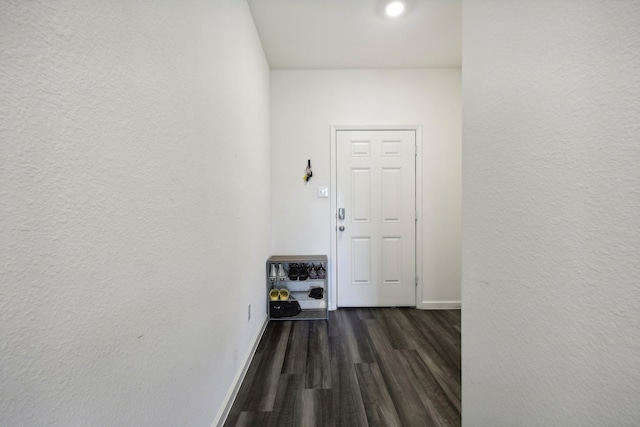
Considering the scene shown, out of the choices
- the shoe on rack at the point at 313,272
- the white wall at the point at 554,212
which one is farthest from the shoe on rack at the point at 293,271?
the white wall at the point at 554,212

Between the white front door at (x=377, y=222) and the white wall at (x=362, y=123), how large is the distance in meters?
0.16

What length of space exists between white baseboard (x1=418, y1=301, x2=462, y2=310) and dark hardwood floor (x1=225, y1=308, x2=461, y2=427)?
290mm

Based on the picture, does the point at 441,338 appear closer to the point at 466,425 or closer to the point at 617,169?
the point at 466,425

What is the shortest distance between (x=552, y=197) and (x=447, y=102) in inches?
99.7

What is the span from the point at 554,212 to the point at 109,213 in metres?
1.12

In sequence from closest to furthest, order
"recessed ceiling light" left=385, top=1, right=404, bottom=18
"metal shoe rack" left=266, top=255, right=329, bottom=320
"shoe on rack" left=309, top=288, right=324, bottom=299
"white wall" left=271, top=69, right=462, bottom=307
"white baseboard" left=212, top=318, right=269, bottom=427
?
"white baseboard" left=212, top=318, right=269, bottom=427
"recessed ceiling light" left=385, top=1, right=404, bottom=18
"metal shoe rack" left=266, top=255, right=329, bottom=320
"shoe on rack" left=309, top=288, right=324, bottom=299
"white wall" left=271, top=69, right=462, bottom=307

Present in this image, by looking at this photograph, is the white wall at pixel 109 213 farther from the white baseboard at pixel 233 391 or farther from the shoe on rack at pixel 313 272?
the shoe on rack at pixel 313 272

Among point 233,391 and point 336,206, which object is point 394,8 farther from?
point 233,391

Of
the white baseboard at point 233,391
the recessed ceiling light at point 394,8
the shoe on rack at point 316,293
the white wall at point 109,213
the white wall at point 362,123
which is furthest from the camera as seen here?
the white wall at point 362,123

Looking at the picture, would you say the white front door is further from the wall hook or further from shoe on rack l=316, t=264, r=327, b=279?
the wall hook

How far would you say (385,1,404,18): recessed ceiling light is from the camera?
5.87 ft

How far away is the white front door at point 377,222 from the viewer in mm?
2717

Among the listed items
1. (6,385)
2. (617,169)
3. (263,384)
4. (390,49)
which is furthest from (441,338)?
(390,49)

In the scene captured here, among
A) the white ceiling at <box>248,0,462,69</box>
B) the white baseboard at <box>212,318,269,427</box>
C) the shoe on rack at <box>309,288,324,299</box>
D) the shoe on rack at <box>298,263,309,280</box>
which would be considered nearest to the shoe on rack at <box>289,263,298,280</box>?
the shoe on rack at <box>298,263,309,280</box>
